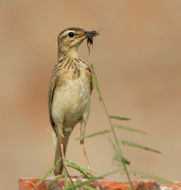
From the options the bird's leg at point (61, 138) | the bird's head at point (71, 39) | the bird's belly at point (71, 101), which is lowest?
the bird's leg at point (61, 138)

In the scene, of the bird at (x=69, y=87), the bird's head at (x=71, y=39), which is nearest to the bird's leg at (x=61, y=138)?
the bird at (x=69, y=87)

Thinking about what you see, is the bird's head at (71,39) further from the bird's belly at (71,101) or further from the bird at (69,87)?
the bird's belly at (71,101)

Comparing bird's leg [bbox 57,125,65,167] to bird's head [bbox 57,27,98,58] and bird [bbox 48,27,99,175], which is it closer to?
bird [bbox 48,27,99,175]

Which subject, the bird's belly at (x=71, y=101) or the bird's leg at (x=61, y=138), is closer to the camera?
the bird's belly at (x=71, y=101)

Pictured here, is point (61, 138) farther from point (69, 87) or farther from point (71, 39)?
point (71, 39)

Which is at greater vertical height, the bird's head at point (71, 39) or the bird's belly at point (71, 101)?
the bird's head at point (71, 39)

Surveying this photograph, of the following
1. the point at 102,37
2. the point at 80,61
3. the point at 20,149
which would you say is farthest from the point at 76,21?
the point at 80,61

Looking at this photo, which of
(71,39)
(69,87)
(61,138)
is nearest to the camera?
(69,87)

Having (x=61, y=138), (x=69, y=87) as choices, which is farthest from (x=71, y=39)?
(x=61, y=138)

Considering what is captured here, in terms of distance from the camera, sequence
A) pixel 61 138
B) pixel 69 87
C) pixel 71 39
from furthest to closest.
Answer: pixel 61 138 < pixel 71 39 < pixel 69 87
